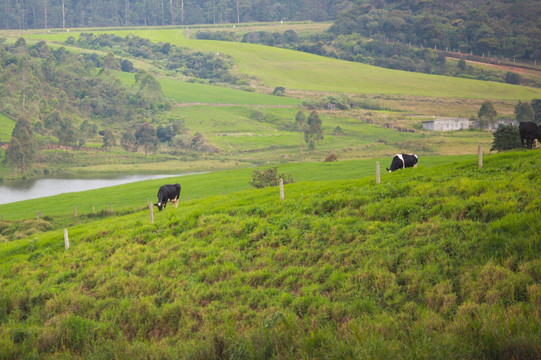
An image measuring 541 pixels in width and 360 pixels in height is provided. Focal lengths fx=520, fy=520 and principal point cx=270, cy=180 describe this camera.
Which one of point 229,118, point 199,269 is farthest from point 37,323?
point 229,118

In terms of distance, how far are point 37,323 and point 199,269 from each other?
550cm

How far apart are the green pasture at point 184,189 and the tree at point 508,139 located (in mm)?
12624

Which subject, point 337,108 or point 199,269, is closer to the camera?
point 199,269

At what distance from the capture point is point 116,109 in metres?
169

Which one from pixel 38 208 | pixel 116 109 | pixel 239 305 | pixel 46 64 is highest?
pixel 46 64

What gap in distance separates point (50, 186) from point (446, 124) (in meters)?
98.1

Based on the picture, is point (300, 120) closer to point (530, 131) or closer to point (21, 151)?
point (21, 151)

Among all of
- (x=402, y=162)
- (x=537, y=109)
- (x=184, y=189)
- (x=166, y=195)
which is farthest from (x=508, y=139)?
(x=537, y=109)

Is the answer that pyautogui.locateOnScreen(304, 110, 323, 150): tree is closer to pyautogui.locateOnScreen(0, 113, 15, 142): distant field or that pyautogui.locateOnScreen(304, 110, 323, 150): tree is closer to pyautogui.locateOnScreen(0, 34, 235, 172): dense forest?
pyautogui.locateOnScreen(0, 34, 235, 172): dense forest

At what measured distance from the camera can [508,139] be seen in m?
47.8

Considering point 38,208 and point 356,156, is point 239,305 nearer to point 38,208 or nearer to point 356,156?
point 38,208

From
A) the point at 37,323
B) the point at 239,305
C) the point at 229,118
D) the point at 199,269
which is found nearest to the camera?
the point at 239,305

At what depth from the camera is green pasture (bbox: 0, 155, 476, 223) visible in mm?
60519

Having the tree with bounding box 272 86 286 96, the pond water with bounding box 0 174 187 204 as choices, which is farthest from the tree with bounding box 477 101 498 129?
the pond water with bounding box 0 174 187 204
